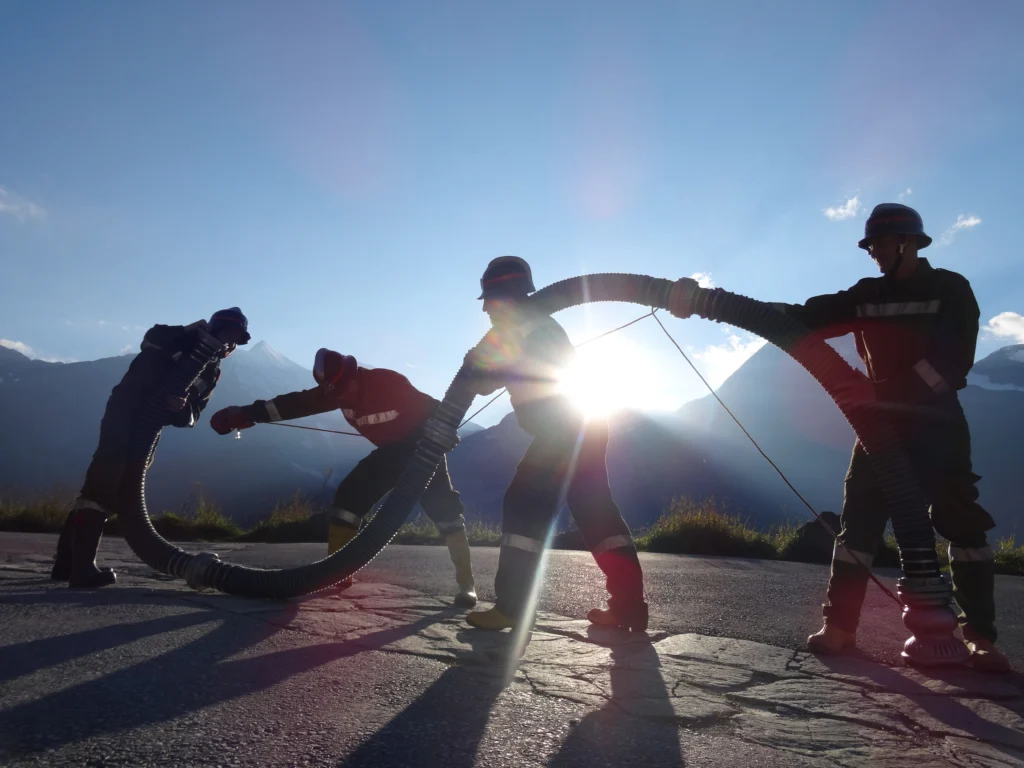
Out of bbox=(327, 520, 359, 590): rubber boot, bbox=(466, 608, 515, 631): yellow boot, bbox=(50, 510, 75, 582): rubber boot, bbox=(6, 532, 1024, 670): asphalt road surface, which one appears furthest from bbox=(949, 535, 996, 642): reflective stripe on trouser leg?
bbox=(50, 510, 75, 582): rubber boot

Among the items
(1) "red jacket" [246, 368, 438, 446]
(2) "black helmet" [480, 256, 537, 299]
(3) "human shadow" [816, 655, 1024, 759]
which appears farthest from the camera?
(1) "red jacket" [246, 368, 438, 446]

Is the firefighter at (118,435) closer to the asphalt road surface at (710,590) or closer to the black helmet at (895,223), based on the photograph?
the asphalt road surface at (710,590)

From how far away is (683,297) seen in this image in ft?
12.0

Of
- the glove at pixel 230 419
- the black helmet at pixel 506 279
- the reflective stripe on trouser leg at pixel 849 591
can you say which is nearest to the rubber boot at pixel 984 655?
the reflective stripe on trouser leg at pixel 849 591

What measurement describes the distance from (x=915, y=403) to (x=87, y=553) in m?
4.55

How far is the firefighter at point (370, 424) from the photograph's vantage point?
444 cm

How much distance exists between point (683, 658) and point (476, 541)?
23.0 ft

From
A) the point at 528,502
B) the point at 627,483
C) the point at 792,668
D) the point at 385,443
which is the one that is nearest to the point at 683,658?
the point at 792,668

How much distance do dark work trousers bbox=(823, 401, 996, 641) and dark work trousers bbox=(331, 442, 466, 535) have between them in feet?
7.54

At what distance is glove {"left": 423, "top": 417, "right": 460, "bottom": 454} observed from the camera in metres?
3.65

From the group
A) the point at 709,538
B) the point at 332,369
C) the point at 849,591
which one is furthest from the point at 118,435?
the point at 709,538

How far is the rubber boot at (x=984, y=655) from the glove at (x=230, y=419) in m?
4.10

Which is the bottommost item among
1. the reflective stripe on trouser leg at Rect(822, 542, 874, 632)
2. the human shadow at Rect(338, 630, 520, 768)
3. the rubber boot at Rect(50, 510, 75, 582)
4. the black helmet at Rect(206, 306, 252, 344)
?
the rubber boot at Rect(50, 510, 75, 582)

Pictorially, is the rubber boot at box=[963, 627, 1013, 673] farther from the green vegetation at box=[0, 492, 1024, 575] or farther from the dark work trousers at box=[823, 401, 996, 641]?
the green vegetation at box=[0, 492, 1024, 575]
